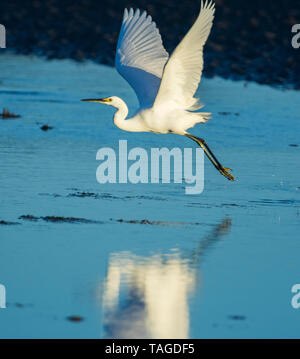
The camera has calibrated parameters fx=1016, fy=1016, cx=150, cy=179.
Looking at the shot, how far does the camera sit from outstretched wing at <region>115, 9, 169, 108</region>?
11.2 meters

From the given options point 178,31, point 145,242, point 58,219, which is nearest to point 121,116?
point 58,219

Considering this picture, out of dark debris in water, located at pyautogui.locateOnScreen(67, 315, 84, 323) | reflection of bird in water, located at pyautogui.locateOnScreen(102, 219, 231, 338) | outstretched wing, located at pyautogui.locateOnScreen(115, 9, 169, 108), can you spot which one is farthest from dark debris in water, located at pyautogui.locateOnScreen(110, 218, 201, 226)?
dark debris in water, located at pyautogui.locateOnScreen(67, 315, 84, 323)

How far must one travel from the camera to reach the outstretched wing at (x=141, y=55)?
1116 centimetres

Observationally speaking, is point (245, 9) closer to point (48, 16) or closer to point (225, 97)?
point (48, 16)

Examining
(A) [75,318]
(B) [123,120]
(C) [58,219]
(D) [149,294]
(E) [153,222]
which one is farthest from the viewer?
(B) [123,120]

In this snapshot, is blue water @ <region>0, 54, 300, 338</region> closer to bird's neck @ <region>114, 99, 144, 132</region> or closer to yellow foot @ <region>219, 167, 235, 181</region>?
yellow foot @ <region>219, 167, 235, 181</region>

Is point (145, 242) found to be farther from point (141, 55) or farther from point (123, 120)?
point (141, 55)

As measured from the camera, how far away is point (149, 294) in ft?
23.1

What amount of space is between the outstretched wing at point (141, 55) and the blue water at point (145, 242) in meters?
1.12

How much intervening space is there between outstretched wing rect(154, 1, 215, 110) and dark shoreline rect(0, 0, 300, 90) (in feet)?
34.5

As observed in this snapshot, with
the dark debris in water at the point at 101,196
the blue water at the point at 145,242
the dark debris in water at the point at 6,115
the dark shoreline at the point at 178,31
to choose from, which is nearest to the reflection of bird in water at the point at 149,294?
the blue water at the point at 145,242

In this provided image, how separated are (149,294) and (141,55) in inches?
190

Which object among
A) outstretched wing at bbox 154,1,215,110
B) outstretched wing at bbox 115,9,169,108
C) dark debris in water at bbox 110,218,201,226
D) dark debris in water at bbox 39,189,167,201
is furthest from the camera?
outstretched wing at bbox 115,9,169,108

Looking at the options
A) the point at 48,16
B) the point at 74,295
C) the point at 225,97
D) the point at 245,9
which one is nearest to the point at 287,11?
the point at 245,9
